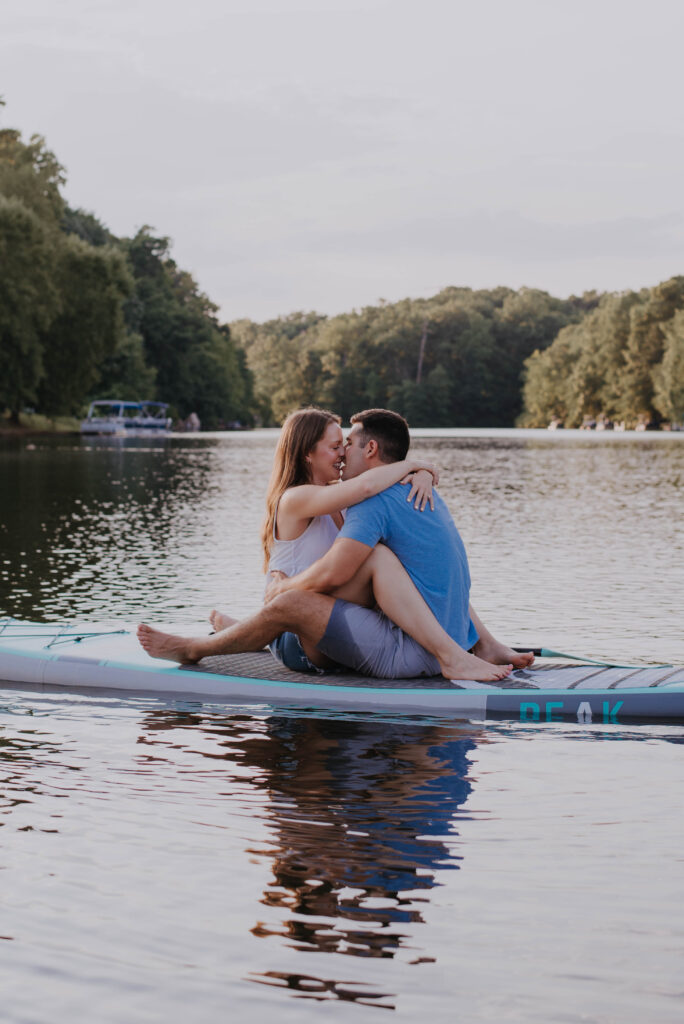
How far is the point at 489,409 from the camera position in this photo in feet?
401

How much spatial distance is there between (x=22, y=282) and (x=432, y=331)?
81.7 meters

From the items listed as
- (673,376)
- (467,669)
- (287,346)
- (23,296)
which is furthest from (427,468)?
(287,346)

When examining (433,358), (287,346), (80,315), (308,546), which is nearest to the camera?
(308,546)

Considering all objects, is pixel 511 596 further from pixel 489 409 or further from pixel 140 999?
pixel 489 409

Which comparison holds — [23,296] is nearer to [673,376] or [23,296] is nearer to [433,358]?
[673,376]

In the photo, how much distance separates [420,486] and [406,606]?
1.81 ft

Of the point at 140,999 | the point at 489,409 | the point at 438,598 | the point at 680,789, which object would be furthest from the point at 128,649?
the point at 489,409

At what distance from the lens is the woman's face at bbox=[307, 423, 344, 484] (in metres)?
5.95

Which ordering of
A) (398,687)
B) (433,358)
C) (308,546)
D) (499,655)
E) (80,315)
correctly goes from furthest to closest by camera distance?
(433,358) < (80,315) < (499,655) < (308,546) < (398,687)

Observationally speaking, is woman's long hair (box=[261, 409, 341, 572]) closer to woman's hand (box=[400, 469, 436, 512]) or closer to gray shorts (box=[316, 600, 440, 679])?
woman's hand (box=[400, 469, 436, 512])

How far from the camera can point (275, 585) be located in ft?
20.4

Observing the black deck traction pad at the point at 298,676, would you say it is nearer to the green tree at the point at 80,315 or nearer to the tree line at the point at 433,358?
the green tree at the point at 80,315

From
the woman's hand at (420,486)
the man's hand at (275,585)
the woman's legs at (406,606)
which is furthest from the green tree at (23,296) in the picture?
the woman's hand at (420,486)

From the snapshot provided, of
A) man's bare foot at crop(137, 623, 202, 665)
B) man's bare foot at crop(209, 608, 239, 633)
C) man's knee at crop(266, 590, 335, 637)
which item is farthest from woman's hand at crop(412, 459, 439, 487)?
man's bare foot at crop(137, 623, 202, 665)
